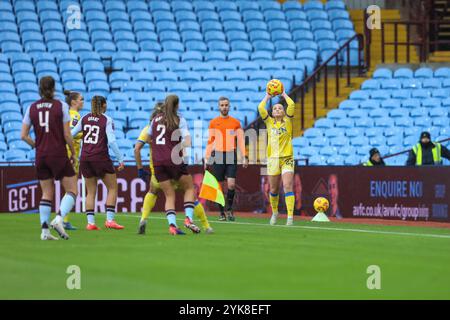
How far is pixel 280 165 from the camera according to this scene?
1978cm

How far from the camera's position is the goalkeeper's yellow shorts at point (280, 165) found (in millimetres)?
19641

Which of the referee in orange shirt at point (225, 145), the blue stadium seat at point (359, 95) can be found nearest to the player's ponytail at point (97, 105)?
the referee in orange shirt at point (225, 145)

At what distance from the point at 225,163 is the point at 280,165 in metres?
2.26

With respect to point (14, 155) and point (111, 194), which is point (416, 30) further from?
point (111, 194)

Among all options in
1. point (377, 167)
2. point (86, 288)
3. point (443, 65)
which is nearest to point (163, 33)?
point (443, 65)

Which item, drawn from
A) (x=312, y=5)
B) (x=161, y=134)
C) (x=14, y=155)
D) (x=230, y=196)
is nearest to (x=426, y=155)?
(x=230, y=196)

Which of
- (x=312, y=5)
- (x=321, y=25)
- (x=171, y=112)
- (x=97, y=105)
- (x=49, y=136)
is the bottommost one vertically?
(x=49, y=136)

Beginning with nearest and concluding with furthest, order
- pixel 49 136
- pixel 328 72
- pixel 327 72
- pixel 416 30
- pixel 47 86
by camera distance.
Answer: pixel 47 86
pixel 49 136
pixel 327 72
pixel 328 72
pixel 416 30

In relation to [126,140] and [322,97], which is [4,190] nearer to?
[126,140]

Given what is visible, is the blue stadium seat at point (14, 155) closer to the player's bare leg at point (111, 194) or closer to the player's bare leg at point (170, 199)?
the player's bare leg at point (111, 194)

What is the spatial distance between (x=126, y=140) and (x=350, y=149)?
19.9 ft

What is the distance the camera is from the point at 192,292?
31.2ft

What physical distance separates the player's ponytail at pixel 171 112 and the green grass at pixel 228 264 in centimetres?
167

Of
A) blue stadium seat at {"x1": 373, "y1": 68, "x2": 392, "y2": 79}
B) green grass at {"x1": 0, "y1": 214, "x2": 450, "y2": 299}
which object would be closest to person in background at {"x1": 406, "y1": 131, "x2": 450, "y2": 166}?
green grass at {"x1": 0, "y1": 214, "x2": 450, "y2": 299}
